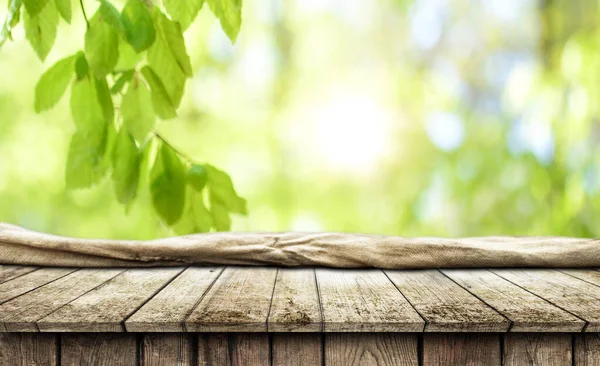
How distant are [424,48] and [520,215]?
5.81 feet

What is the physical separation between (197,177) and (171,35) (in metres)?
0.24

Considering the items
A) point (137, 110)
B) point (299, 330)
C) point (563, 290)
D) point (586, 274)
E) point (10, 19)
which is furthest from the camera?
point (586, 274)

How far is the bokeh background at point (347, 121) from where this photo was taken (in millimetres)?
5117

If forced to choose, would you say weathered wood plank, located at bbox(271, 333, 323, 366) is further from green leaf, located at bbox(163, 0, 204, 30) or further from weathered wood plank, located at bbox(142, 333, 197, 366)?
green leaf, located at bbox(163, 0, 204, 30)

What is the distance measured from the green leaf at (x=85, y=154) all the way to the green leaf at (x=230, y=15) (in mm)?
257

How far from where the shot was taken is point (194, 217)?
1095mm

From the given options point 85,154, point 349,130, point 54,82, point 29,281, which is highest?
point 349,130

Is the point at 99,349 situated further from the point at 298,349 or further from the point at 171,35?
the point at 171,35

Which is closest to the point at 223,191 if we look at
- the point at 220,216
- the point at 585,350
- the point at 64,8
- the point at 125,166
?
the point at 220,216

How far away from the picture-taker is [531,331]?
2.93 feet

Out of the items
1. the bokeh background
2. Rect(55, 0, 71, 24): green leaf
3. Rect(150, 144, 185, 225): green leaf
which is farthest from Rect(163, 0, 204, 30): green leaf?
the bokeh background

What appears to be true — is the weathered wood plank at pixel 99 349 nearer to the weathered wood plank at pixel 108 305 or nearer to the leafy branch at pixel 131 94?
the weathered wood plank at pixel 108 305

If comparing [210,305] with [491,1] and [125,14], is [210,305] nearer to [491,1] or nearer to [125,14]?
[125,14]

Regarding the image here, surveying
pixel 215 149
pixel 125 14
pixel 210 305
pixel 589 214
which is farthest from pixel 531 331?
pixel 215 149
